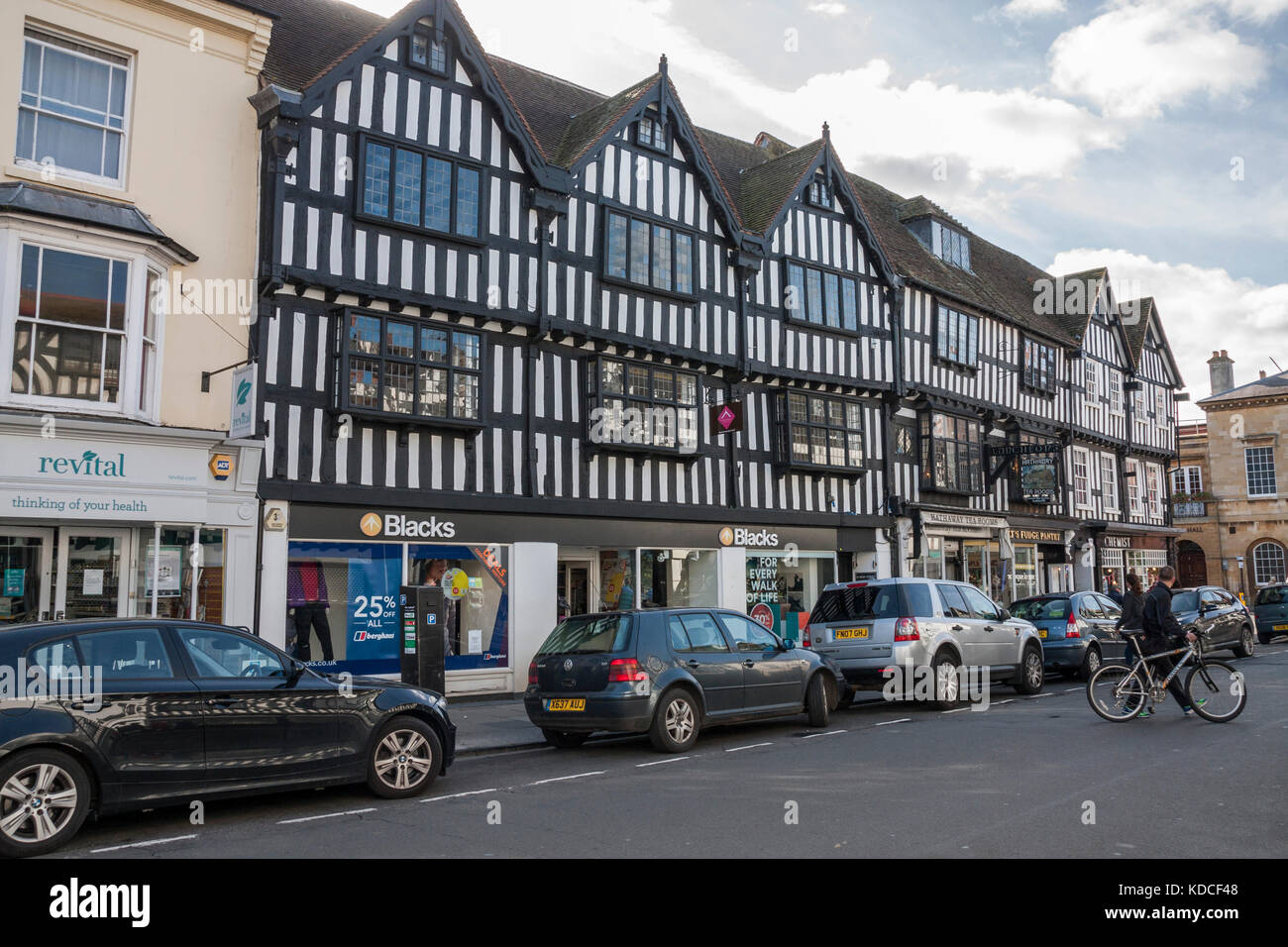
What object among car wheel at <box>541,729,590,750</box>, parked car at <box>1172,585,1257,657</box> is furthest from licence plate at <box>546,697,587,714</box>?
parked car at <box>1172,585,1257,657</box>

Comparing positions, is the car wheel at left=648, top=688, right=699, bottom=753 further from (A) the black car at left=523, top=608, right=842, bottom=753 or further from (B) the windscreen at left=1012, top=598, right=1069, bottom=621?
(B) the windscreen at left=1012, top=598, right=1069, bottom=621

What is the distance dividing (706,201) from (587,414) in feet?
18.7

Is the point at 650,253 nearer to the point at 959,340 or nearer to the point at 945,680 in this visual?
the point at 945,680

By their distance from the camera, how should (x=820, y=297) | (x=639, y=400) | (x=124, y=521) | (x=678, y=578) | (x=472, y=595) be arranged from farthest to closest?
(x=820, y=297)
(x=678, y=578)
(x=639, y=400)
(x=472, y=595)
(x=124, y=521)

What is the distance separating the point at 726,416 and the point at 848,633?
6.22 meters

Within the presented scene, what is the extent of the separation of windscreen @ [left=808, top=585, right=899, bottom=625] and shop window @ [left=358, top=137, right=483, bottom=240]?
8.18 metres

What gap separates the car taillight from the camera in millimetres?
10555

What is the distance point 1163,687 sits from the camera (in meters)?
12.1

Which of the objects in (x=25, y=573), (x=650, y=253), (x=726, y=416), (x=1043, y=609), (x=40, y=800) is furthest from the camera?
(x=726, y=416)

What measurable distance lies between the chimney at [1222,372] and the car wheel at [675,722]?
1977 inches

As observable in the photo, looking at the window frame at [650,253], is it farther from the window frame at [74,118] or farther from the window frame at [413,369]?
the window frame at [74,118]

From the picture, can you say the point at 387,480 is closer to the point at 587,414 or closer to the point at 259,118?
the point at 587,414

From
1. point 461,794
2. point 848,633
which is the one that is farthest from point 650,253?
point 461,794

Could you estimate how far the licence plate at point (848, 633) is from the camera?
1435 cm
